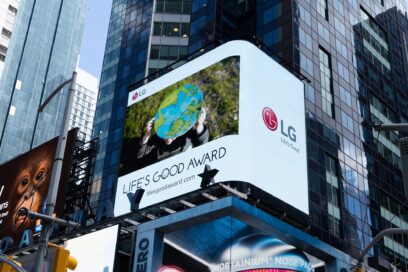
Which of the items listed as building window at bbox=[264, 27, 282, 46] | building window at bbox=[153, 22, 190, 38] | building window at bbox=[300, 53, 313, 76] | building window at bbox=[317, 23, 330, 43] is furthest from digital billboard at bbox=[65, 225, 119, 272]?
building window at bbox=[153, 22, 190, 38]

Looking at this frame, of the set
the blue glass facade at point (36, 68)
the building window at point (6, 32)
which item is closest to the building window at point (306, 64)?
the building window at point (6, 32)

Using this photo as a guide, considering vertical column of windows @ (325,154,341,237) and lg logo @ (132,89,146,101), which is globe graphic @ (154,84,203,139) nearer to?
lg logo @ (132,89,146,101)

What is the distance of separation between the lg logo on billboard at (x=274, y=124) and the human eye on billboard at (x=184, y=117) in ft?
6.51

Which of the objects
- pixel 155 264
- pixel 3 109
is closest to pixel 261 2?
pixel 155 264

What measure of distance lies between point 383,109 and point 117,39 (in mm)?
36808

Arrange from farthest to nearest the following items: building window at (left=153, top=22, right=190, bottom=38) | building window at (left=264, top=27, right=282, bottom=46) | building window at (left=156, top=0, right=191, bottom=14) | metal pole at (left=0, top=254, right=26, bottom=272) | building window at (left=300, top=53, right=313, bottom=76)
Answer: building window at (left=156, top=0, right=191, bottom=14)
building window at (left=153, top=22, right=190, bottom=38)
building window at (left=264, top=27, right=282, bottom=46)
building window at (left=300, top=53, right=313, bottom=76)
metal pole at (left=0, top=254, right=26, bottom=272)

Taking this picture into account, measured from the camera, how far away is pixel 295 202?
1501 inches

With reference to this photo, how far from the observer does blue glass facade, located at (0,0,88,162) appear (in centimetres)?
14062

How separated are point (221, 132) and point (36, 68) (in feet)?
413

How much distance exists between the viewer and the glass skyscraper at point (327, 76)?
59.3 metres

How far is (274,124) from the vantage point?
39.1 m

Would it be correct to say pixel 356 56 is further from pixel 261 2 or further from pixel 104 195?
pixel 104 195

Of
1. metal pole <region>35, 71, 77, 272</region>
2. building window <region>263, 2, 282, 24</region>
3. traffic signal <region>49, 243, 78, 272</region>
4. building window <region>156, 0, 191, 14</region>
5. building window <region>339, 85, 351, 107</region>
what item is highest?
building window <region>156, 0, 191, 14</region>

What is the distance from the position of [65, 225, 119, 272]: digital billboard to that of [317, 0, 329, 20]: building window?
43.1 metres
